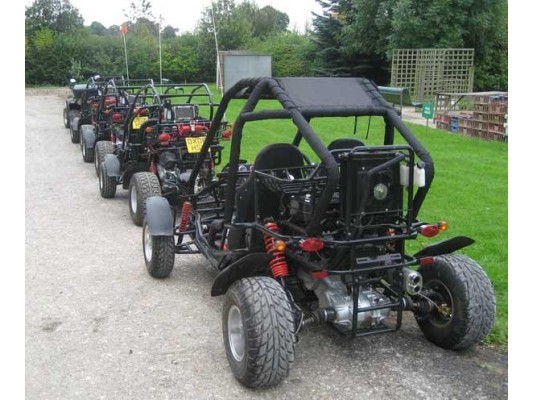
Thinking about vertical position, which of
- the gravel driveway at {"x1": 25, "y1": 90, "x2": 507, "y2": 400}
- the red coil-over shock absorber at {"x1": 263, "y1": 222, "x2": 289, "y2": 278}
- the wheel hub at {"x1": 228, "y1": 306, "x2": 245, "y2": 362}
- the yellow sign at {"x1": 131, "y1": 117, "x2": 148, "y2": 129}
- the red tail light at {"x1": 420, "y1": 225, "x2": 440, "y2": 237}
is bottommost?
the gravel driveway at {"x1": 25, "y1": 90, "x2": 507, "y2": 400}

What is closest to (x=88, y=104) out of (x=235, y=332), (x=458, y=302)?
(x=235, y=332)

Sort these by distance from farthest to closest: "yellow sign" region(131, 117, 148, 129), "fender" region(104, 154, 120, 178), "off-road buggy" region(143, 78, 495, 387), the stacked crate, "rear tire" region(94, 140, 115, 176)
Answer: the stacked crate → "rear tire" region(94, 140, 115, 176) → "yellow sign" region(131, 117, 148, 129) → "fender" region(104, 154, 120, 178) → "off-road buggy" region(143, 78, 495, 387)

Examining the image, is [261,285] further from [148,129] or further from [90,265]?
[148,129]

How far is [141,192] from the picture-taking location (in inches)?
284

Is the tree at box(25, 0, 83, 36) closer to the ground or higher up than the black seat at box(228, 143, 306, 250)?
higher up

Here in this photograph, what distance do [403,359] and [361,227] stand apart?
111cm

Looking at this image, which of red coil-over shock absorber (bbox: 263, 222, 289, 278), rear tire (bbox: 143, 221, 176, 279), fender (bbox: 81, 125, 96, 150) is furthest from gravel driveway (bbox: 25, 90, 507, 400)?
fender (bbox: 81, 125, 96, 150)

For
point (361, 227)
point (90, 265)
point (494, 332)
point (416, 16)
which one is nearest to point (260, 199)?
point (361, 227)

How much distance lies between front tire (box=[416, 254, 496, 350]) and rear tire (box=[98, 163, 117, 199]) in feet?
19.0

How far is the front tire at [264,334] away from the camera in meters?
3.53

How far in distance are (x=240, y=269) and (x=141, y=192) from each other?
3.55 m

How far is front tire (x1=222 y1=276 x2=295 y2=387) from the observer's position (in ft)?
11.6

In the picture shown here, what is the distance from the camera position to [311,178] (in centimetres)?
389

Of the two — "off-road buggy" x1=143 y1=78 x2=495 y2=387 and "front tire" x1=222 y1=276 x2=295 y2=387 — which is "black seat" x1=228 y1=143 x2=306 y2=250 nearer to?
"off-road buggy" x1=143 y1=78 x2=495 y2=387
